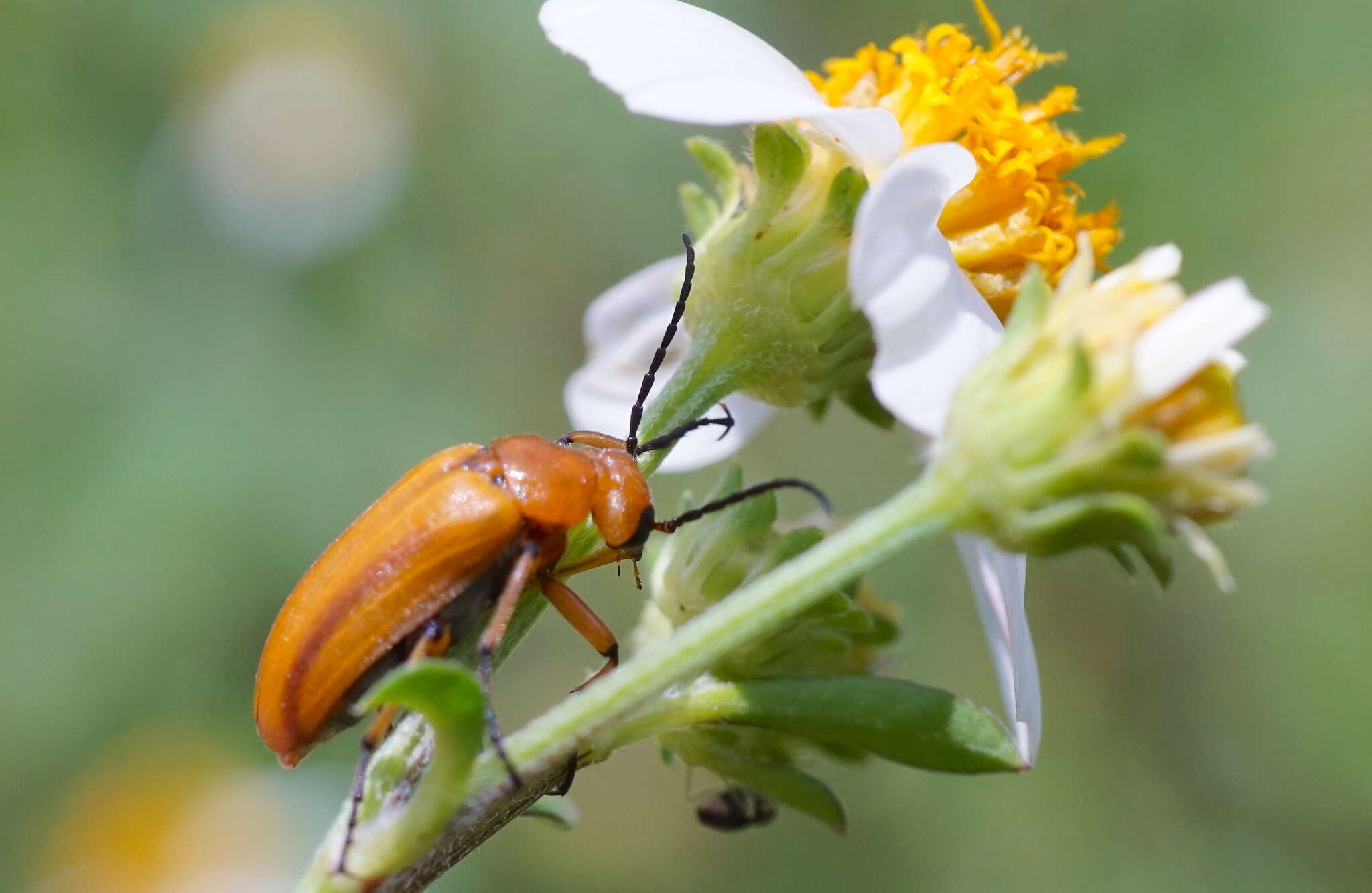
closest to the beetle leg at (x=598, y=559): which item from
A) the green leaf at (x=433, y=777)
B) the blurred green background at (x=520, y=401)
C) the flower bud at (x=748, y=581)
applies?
the flower bud at (x=748, y=581)

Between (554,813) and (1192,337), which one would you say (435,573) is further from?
(1192,337)

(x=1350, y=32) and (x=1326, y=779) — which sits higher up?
(x=1350, y=32)

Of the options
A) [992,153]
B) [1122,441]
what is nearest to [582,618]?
[1122,441]

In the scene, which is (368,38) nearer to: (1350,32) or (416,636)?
(1350,32)

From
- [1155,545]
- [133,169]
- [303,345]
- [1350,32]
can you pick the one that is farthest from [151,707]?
[1350,32]

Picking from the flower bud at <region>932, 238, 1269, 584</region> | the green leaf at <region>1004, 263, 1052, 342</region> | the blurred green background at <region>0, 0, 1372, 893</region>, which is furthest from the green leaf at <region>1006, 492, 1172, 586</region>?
the blurred green background at <region>0, 0, 1372, 893</region>

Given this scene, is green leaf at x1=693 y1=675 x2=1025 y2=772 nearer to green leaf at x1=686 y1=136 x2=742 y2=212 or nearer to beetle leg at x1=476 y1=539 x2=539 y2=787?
beetle leg at x1=476 y1=539 x2=539 y2=787

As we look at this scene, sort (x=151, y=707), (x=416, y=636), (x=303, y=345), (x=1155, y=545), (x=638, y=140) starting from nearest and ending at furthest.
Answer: (x=1155, y=545) → (x=416, y=636) → (x=151, y=707) → (x=303, y=345) → (x=638, y=140)

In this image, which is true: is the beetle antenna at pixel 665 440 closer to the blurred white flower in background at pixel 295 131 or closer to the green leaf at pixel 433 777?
the green leaf at pixel 433 777
